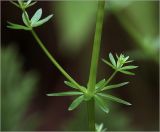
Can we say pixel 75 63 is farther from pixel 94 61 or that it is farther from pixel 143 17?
pixel 94 61

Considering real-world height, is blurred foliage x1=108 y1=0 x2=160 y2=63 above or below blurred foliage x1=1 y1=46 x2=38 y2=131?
above

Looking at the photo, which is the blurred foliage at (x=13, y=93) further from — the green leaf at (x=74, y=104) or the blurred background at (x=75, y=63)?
the green leaf at (x=74, y=104)

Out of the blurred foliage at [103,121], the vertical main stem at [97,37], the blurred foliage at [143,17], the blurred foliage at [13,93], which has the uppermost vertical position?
the blurred foliage at [143,17]

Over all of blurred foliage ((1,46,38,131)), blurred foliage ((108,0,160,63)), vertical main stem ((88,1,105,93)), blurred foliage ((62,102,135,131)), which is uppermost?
blurred foliage ((108,0,160,63))

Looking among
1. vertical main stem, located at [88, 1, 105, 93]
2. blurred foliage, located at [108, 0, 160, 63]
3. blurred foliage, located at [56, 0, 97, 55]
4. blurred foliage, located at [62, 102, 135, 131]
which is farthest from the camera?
blurred foliage, located at [56, 0, 97, 55]

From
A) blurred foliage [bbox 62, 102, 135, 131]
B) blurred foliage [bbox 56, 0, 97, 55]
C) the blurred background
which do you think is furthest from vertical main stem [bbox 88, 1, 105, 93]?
blurred foliage [bbox 56, 0, 97, 55]

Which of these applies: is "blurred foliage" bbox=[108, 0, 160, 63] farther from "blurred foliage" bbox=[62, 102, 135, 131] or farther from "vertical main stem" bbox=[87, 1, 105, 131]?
"vertical main stem" bbox=[87, 1, 105, 131]

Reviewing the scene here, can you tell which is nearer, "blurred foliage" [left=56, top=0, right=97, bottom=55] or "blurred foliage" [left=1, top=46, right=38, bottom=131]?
"blurred foliage" [left=1, top=46, right=38, bottom=131]

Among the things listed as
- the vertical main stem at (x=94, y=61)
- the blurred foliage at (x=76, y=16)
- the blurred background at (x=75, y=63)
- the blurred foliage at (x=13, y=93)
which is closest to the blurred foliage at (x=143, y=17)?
the blurred background at (x=75, y=63)

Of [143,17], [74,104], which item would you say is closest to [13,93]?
[143,17]
